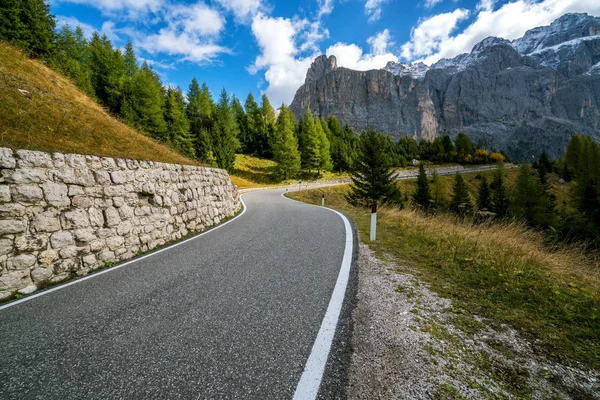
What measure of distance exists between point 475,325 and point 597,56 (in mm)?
327211

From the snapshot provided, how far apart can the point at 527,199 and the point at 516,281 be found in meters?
33.3

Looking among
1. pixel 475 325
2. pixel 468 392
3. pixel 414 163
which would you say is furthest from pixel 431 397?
pixel 414 163

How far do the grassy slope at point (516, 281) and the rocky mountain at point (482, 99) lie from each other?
458 ft

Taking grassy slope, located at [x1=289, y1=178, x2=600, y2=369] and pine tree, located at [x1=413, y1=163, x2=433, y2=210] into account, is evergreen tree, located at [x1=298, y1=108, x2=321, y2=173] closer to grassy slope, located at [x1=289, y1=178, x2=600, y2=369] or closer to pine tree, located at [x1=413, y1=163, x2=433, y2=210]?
pine tree, located at [x1=413, y1=163, x2=433, y2=210]

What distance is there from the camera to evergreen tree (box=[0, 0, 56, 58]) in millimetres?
17062

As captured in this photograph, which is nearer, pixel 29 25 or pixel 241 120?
pixel 29 25

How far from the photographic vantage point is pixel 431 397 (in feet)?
5.11

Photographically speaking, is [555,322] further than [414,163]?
No

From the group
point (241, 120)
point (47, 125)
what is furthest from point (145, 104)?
point (47, 125)

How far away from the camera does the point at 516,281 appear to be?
3.28 meters

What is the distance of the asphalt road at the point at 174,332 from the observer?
1.79 metres

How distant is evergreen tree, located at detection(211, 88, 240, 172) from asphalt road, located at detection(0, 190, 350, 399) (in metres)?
34.7

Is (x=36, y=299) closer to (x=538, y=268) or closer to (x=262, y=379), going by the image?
(x=262, y=379)

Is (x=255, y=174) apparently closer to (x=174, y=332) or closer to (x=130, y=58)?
(x=130, y=58)
